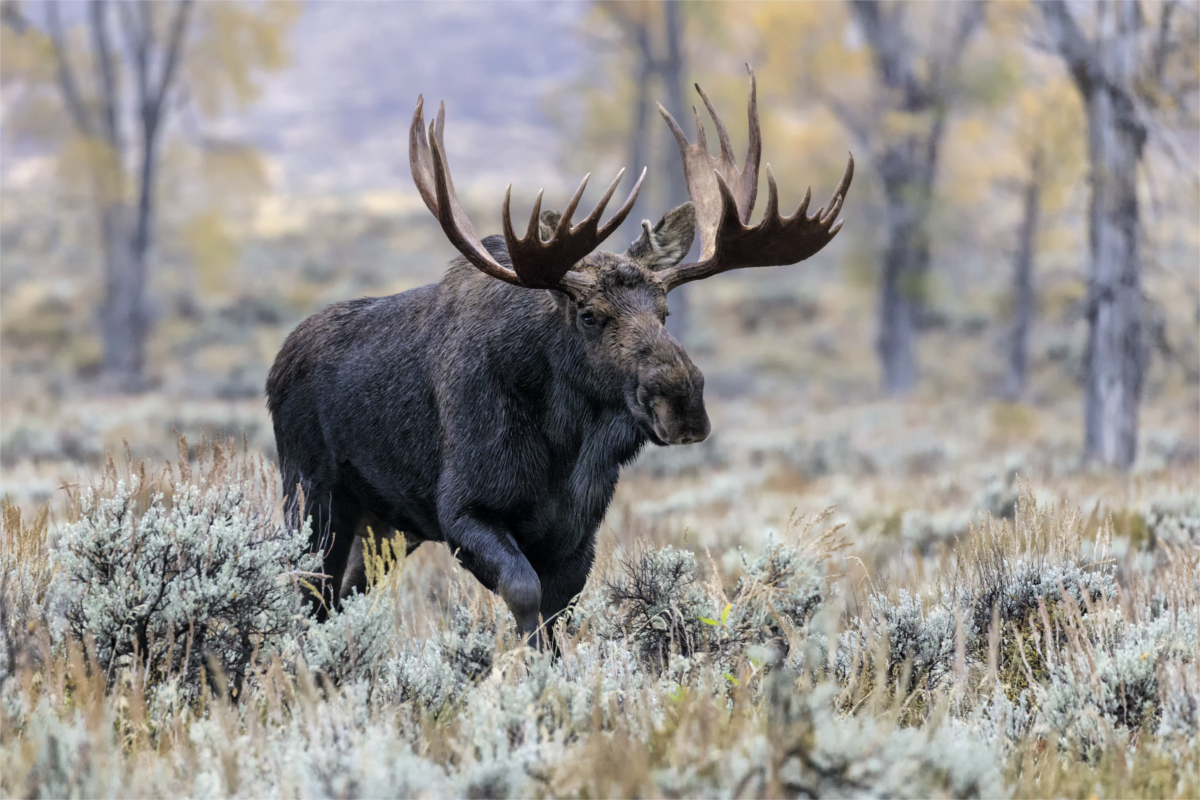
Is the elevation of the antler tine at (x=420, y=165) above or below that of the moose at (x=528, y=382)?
above

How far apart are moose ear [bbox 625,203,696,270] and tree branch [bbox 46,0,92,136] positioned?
18951mm

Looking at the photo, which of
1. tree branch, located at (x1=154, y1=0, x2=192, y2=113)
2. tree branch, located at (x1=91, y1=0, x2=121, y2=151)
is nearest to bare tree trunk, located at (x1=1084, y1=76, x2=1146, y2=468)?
tree branch, located at (x1=154, y1=0, x2=192, y2=113)

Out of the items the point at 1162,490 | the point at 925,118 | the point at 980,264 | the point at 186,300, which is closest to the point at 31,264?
the point at 186,300

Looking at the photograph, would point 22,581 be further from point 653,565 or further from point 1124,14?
point 1124,14

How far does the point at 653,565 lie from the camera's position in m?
4.27

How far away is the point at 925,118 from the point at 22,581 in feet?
61.8

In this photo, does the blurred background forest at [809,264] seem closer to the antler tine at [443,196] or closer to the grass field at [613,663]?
the grass field at [613,663]

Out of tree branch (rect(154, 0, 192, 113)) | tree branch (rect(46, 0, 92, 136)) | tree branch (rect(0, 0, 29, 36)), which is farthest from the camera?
tree branch (rect(154, 0, 192, 113))

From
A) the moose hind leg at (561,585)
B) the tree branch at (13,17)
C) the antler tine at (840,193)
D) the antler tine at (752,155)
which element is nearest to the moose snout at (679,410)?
the moose hind leg at (561,585)

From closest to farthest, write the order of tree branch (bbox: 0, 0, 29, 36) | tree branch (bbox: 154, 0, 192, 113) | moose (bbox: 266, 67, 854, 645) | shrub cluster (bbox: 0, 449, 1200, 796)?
shrub cluster (bbox: 0, 449, 1200, 796) → moose (bbox: 266, 67, 854, 645) → tree branch (bbox: 0, 0, 29, 36) → tree branch (bbox: 154, 0, 192, 113)

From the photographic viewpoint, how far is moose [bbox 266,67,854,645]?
374cm

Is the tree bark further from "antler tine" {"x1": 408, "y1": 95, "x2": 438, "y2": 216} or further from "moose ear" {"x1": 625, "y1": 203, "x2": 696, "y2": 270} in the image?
"antler tine" {"x1": 408, "y1": 95, "x2": 438, "y2": 216}

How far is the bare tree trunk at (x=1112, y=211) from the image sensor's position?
10.1 m

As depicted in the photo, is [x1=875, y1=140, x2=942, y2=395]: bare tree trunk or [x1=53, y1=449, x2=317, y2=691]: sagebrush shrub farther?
[x1=875, y1=140, x2=942, y2=395]: bare tree trunk
